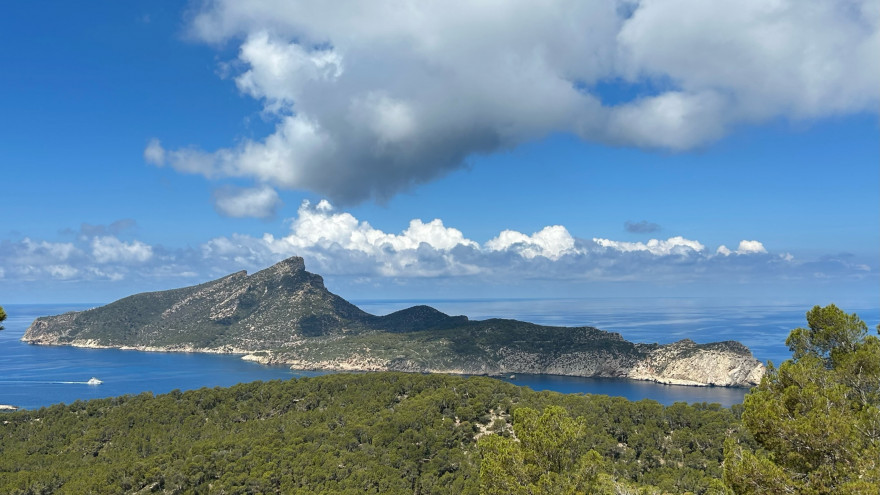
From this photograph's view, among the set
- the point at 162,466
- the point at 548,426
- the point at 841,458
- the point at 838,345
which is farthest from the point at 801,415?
the point at 162,466

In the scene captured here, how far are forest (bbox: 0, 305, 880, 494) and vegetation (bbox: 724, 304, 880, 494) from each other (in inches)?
1.6

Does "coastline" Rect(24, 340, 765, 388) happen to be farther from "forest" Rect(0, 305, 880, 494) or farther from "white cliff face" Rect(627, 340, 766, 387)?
"forest" Rect(0, 305, 880, 494)

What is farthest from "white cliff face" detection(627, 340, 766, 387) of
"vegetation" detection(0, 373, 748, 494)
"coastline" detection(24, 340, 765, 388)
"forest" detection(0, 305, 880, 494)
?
"vegetation" detection(0, 373, 748, 494)

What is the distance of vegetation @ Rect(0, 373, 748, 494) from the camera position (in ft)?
131

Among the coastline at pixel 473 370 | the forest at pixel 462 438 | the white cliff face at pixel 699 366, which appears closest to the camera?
the forest at pixel 462 438

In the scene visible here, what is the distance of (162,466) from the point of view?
42250 millimetres

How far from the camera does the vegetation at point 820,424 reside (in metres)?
12.9

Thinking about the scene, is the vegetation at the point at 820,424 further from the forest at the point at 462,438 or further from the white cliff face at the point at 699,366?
the white cliff face at the point at 699,366

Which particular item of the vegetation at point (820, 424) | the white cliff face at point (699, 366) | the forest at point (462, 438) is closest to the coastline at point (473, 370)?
the white cliff face at point (699, 366)

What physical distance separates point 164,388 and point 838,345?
501 feet

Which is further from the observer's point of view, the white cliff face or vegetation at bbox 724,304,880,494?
the white cliff face

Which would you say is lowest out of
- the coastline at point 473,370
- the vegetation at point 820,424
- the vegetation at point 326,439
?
the coastline at point 473,370

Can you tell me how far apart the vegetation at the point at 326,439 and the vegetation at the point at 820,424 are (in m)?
15.4

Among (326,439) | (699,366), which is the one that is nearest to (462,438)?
(326,439)
